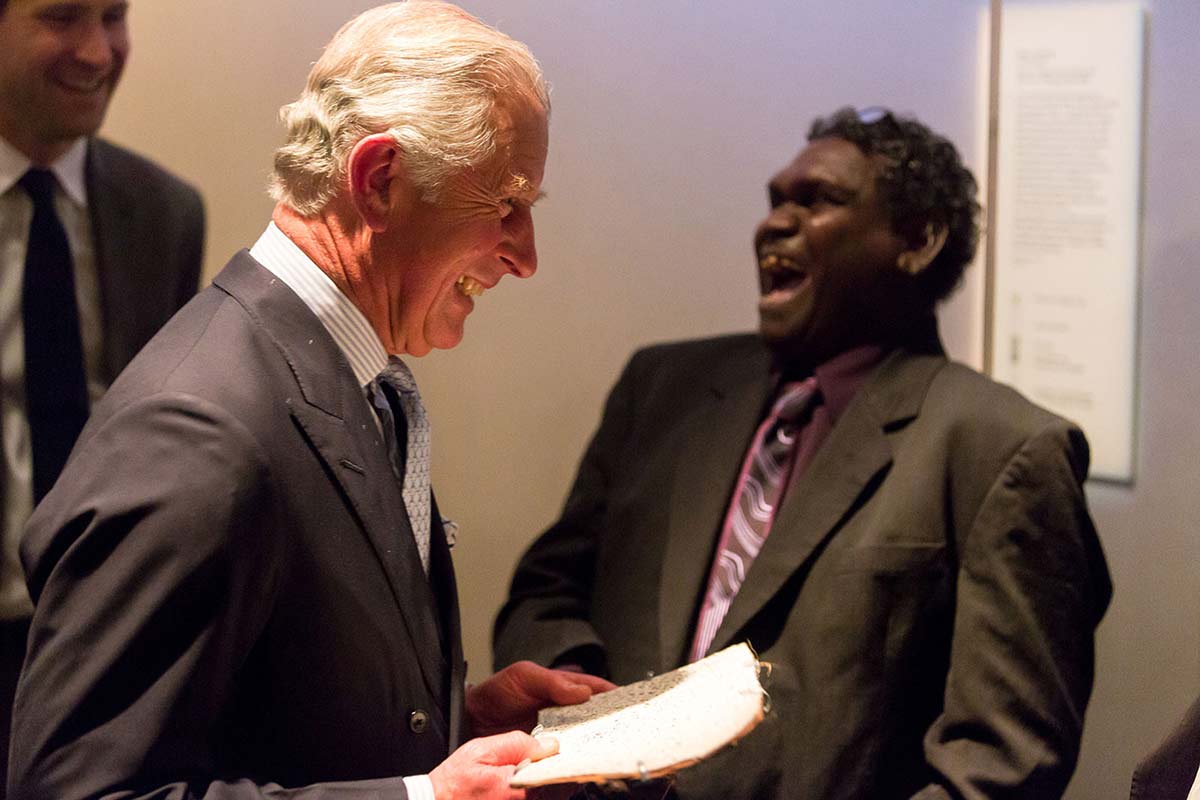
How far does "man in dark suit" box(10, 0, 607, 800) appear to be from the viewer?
1.23 m

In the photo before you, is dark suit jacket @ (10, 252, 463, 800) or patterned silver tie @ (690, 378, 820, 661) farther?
patterned silver tie @ (690, 378, 820, 661)

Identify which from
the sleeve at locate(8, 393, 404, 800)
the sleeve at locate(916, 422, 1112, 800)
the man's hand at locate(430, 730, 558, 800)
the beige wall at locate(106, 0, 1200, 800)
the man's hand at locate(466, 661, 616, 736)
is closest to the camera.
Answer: the sleeve at locate(8, 393, 404, 800)

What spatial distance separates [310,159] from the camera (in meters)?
1.47

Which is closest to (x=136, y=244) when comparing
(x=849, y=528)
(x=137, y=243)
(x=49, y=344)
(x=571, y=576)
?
(x=137, y=243)

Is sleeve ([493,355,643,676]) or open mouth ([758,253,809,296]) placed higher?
open mouth ([758,253,809,296])

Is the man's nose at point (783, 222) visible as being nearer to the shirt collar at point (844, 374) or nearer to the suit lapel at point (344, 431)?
the shirt collar at point (844, 374)

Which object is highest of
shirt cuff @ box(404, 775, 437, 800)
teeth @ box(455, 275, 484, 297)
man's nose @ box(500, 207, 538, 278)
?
man's nose @ box(500, 207, 538, 278)

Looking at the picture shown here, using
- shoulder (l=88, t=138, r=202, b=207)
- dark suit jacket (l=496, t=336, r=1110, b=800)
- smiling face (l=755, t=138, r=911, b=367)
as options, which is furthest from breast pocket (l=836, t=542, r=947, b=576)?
shoulder (l=88, t=138, r=202, b=207)

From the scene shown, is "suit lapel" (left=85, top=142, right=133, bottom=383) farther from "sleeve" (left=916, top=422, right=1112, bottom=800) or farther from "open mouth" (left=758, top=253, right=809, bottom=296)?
"sleeve" (left=916, top=422, right=1112, bottom=800)

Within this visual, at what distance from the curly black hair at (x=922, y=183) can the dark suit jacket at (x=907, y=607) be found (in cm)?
20

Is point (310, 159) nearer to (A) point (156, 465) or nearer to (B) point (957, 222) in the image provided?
(A) point (156, 465)

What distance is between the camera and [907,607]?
7.02 ft

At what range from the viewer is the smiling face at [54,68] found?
2.25 meters

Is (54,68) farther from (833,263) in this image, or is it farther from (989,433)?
(989,433)
